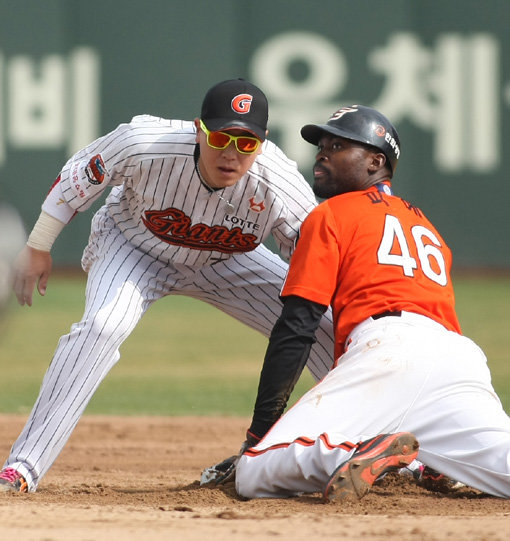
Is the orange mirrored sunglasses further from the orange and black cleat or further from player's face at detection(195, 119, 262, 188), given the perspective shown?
the orange and black cleat

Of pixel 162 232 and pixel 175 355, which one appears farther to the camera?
pixel 175 355

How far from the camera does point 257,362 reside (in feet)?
26.9

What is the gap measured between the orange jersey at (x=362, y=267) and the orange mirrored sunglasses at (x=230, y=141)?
1.11 ft

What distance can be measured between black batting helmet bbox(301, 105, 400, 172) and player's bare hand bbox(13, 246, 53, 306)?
117 centimetres

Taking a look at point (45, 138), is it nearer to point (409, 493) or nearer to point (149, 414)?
point (149, 414)

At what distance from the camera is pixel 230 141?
367 centimetres

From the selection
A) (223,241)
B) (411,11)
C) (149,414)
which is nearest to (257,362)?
(149,414)

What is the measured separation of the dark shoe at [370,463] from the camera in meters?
3.10

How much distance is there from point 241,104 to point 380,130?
565mm

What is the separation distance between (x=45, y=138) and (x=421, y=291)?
10.1 meters

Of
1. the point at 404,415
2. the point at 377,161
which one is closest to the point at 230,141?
the point at 377,161

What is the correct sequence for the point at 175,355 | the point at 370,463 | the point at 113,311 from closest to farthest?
1. the point at 370,463
2. the point at 113,311
3. the point at 175,355

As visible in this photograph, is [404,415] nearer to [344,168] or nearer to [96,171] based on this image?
[344,168]

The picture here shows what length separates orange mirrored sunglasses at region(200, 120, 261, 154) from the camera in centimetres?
366
